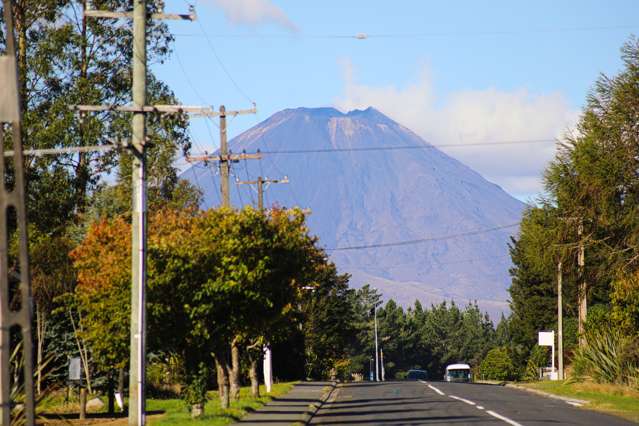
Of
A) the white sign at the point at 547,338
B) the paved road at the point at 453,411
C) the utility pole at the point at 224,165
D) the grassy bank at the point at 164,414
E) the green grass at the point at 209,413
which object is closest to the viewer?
the grassy bank at the point at 164,414

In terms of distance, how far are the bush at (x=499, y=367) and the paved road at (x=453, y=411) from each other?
69069 millimetres

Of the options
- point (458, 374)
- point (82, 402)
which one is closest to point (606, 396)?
point (82, 402)

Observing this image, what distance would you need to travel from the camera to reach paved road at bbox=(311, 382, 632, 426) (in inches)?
1174

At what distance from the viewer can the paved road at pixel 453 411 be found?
29.8 metres

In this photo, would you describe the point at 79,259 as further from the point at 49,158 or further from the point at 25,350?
the point at 25,350

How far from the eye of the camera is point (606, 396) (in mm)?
43594

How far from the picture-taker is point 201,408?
30.5 meters

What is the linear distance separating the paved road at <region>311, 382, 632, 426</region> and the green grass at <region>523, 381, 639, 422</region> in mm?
863

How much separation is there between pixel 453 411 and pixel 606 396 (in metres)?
11.5

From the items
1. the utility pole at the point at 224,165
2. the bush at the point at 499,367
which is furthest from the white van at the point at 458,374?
the utility pole at the point at 224,165

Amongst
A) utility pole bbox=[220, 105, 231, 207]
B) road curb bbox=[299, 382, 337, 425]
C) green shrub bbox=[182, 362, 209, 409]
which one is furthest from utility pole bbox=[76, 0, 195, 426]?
utility pole bbox=[220, 105, 231, 207]

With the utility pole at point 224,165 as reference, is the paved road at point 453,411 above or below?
below

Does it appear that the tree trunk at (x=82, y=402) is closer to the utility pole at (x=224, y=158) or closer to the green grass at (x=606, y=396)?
the utility pole at (x=224, y=158)

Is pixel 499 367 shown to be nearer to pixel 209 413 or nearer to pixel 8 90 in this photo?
pixel 209 413
